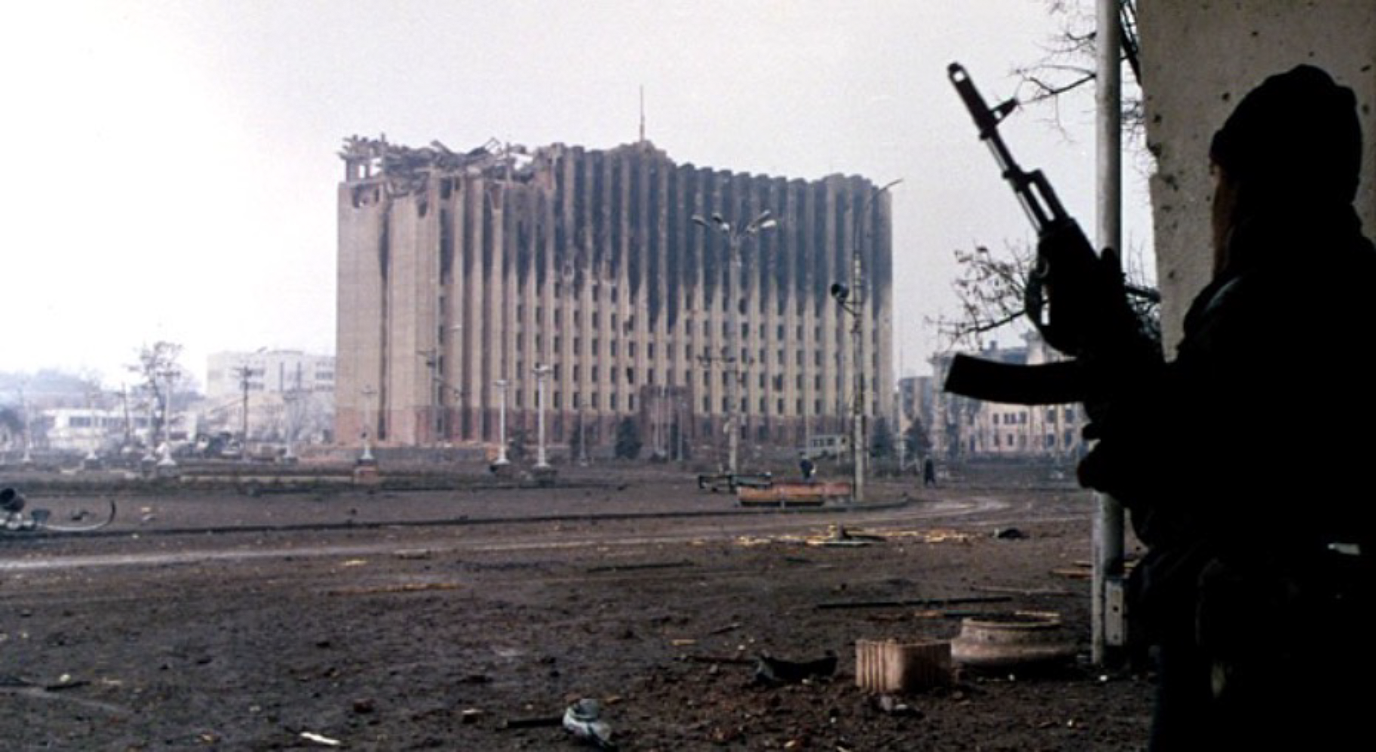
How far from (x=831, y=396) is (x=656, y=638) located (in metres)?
115

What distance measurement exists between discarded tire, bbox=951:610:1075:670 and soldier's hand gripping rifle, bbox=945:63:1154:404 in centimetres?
519

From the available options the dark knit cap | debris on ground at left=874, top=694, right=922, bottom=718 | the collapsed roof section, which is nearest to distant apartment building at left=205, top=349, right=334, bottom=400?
the collapsed roof section

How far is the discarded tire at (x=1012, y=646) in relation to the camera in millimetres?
7875

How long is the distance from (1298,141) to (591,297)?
4314 inches

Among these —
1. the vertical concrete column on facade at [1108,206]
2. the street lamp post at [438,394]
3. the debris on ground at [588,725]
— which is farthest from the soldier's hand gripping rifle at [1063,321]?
the street lamp post at [438,394]

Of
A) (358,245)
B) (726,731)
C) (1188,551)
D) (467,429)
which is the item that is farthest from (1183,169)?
(358,245)

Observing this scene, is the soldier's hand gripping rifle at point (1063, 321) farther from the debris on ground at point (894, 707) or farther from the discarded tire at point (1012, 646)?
the discarded tire at point (1012, 646)

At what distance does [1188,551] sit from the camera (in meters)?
2.49

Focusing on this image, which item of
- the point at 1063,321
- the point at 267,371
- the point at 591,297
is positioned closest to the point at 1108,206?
the point at 1063,321

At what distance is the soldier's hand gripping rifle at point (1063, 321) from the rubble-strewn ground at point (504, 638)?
368 centimetres

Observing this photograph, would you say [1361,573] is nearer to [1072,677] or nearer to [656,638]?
[1072,677]

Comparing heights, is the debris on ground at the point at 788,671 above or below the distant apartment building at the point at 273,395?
below

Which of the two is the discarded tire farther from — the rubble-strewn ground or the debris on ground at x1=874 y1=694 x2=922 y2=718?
the debris on ground at x1=874 y1=694 x2=922 y2=718

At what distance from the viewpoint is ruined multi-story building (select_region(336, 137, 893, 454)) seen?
102000 millimetres
